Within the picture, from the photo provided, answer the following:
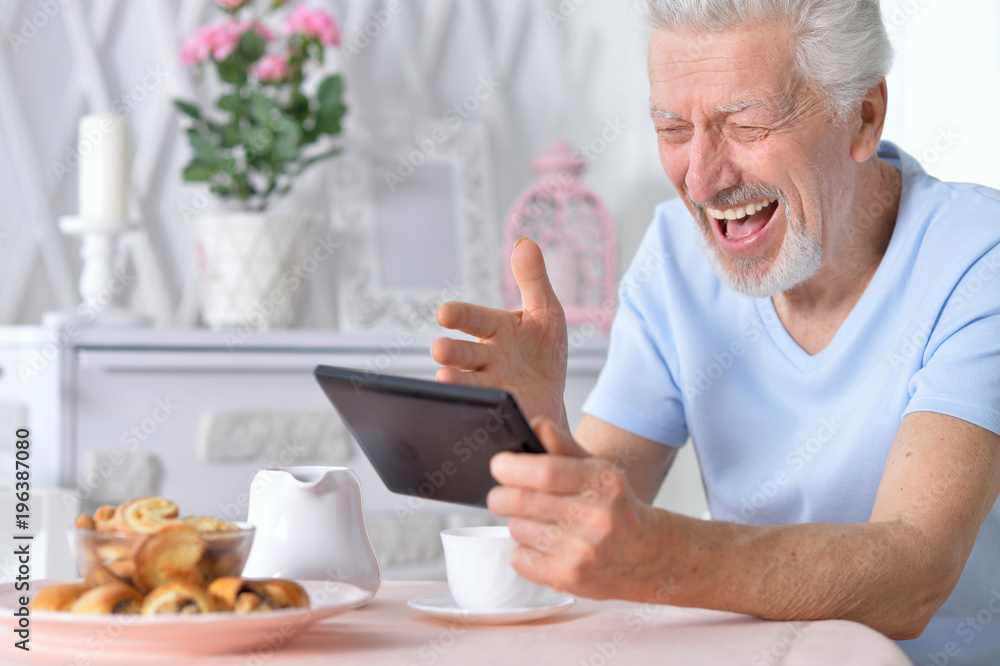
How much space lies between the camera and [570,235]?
184 centimetres

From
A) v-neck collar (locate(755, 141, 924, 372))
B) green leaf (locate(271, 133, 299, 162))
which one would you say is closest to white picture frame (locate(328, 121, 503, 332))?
green leaf (locate(271, 133, 299, 162))

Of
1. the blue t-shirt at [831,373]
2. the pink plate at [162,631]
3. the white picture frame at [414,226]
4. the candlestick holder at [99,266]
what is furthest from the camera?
the white picture frame at [414,226]

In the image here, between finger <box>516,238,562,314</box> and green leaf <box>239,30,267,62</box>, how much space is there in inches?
37.9

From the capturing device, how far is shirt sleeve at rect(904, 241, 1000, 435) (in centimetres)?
80

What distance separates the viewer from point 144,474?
1.43m

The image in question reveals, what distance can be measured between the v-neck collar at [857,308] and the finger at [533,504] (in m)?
0.50

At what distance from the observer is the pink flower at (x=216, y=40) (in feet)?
5.24

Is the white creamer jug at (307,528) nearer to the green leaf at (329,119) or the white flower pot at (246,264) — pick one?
the white flower pot at (246,264)

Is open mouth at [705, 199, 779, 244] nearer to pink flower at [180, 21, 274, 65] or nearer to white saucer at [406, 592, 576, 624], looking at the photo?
white saucer at [406, 592, 576, 624]

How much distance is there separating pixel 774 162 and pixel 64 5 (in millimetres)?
1339

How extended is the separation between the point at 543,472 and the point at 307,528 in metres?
0.19

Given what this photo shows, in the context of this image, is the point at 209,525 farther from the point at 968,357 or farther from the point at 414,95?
the point at 414,95

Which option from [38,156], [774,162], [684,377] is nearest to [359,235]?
[38,156]

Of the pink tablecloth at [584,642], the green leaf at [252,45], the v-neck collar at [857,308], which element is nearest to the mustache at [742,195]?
the v-neck collar at [857,308]
